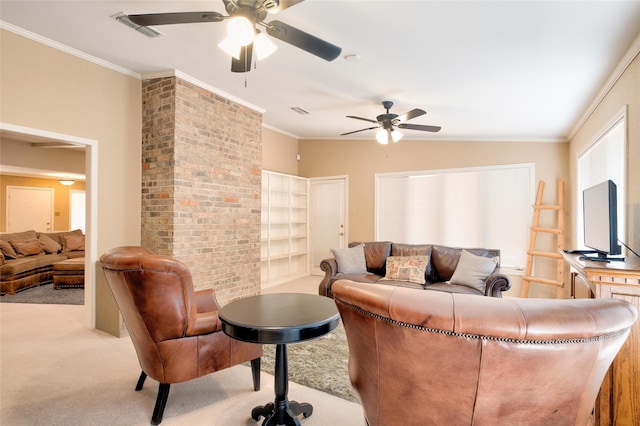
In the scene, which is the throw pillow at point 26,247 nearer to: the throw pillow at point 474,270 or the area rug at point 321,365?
the area rug at point 321,365

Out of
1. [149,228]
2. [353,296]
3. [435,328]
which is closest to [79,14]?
[149,228]

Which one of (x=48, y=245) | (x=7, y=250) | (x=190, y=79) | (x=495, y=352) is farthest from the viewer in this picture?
(x=48, y=245)

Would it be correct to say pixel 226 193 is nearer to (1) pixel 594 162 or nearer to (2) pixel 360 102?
(2) pixel 360 102

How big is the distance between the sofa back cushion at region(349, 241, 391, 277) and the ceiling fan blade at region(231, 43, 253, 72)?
3227 mm

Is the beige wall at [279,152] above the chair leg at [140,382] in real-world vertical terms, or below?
above

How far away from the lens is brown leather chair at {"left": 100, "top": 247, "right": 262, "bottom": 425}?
1863 millimetres

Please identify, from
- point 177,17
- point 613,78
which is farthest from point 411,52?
point 177,17

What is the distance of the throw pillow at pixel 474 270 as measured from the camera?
3.82 metres

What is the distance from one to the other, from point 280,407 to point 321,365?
3.11 ft

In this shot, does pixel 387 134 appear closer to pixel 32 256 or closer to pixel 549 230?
pixel 549 230

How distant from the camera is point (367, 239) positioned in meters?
6.52

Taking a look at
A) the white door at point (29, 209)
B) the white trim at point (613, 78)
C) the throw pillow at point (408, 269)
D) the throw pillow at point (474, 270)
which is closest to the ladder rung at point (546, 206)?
the white trim at point (613, 78)

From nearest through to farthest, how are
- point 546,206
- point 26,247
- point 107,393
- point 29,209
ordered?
point 107,393
point 546,206
point 26,247
point 29,209

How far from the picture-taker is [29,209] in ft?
27.4
